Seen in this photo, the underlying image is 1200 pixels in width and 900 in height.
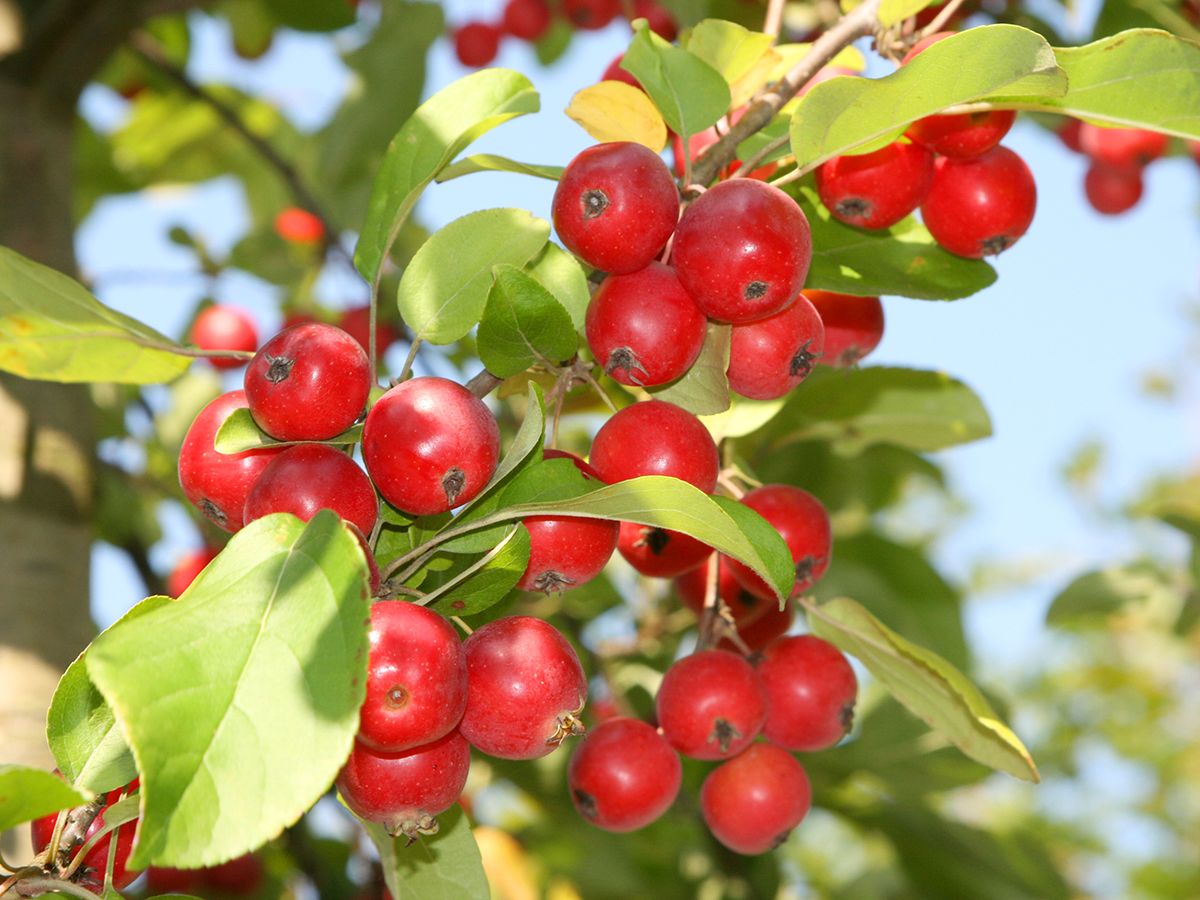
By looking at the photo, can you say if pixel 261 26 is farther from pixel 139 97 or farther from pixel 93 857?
pixel 93 857

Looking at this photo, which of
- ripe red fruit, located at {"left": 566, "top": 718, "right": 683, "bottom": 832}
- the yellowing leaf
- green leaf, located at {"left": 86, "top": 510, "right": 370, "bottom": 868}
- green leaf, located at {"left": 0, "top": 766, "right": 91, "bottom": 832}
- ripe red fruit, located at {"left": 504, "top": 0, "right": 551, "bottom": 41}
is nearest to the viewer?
green leaf, located at {"left": 86, "top": 510, "right": 370, "bottom": 868}

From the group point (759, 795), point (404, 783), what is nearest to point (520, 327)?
point (404, 783)

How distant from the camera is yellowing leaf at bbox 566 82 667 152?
1.64 m

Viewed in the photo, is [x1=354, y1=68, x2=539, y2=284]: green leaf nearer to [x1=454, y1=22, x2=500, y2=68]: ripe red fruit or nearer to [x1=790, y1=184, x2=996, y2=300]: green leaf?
[x1=790, y1=184, x2=996, y2=300]: green leaf

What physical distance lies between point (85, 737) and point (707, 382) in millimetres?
884

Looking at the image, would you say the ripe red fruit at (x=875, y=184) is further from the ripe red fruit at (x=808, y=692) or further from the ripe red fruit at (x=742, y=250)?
the ripe red fruit at (x=808, y=692)

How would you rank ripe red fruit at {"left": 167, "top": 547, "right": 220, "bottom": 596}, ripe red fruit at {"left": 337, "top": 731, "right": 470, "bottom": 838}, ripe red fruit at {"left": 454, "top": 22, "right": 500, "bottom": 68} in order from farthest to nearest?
1. ripe red fruit at {"left": 454, "top": 22, "right": 500, "bottom": 68}
2. ripe red fruit at {"left": 167, "top": 547, "right": 220, "bottom": 596}
3. ripe red fruit at {"left": 337, "top": 731, "right": 470, "bottom": 838}

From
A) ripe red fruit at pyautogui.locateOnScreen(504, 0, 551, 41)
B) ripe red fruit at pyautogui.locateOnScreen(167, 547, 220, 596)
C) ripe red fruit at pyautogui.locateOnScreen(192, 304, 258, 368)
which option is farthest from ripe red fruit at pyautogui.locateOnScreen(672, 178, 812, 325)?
ripe red fruit at pyautogui.locateOnScreen(504, 0, 551, 41)

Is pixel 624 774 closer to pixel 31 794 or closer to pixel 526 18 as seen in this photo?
pixel 31 794

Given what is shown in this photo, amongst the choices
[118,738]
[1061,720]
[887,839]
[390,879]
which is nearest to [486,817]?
[887,839]

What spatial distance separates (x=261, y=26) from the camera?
4.03 meters

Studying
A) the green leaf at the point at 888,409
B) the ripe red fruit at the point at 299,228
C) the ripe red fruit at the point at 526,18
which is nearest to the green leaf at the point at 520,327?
the green leaf at the point at 888,409

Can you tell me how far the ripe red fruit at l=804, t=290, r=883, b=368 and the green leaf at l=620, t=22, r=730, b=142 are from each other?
360mm

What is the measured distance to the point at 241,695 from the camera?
107 cm
